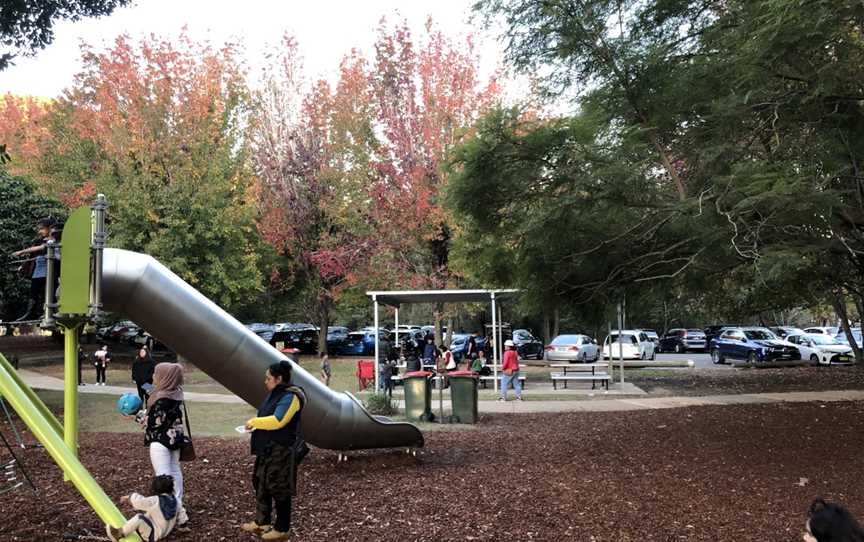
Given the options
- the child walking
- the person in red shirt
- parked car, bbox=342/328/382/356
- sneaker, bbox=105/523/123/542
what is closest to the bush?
the person in red shirt

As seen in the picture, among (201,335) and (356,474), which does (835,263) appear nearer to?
(356,474)

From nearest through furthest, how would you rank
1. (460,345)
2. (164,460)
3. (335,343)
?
(164,460), (460,345), (335,343)

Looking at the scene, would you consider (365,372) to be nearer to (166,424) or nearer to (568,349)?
(568,349)

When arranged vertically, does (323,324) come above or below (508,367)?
above

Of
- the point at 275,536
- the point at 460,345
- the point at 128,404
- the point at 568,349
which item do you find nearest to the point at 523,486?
the point at 275,536

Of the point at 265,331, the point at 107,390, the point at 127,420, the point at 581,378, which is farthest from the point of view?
the point at 265,331

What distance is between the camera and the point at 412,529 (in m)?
6.16

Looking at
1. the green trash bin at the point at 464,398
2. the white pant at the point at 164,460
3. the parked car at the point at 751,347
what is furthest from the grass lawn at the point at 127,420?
the parked car at the point at 751,347

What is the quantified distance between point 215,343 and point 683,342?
41457 millimetres

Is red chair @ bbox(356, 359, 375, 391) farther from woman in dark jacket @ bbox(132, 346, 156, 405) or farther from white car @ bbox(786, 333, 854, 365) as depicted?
white car @ bbox(786, 333, 854, 365)

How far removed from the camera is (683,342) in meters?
44.3

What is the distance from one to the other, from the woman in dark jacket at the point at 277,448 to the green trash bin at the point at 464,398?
24.8ft

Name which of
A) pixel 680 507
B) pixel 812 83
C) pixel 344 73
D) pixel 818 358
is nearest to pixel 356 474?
pixel 680 507

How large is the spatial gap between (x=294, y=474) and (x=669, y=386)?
1722cm
